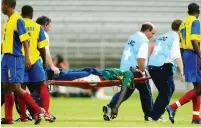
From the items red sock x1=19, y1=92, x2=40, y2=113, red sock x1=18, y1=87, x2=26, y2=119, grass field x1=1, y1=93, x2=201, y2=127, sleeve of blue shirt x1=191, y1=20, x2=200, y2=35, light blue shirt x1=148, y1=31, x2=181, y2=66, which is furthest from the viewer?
light blue shirt x1=148, y1=31, x2=181, y2=66

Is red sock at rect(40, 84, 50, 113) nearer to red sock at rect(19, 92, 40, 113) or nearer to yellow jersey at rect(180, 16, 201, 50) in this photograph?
red sock at rect(19, 92, 40, 113)

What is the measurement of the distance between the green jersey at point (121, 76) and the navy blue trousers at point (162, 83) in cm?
38

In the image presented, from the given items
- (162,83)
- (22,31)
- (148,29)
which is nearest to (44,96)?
(22,31)

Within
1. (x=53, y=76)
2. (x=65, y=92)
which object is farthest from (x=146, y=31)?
(x=65, y=92)

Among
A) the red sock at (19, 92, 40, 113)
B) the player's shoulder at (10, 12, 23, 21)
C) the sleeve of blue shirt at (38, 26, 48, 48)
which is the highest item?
the player's shoulder at (10, 12, 23, 21)

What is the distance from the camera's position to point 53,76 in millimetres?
14328

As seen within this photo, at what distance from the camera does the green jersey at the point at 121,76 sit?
46.8ft

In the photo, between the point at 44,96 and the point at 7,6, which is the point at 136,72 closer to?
the point at 44,96

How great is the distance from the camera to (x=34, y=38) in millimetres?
13125

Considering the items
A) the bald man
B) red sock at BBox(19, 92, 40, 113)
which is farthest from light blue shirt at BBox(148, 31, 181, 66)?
red sock at BBox(19, 92, 40, 113)

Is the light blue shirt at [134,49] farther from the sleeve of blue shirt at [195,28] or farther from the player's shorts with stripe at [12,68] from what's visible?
the player's shorts with stripe at [12,68]

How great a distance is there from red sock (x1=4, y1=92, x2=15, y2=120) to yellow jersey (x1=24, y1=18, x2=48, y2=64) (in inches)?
23.6

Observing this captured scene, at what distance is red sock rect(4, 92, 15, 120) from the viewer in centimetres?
1295

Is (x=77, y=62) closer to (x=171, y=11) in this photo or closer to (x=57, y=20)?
(x=57, y=20)
